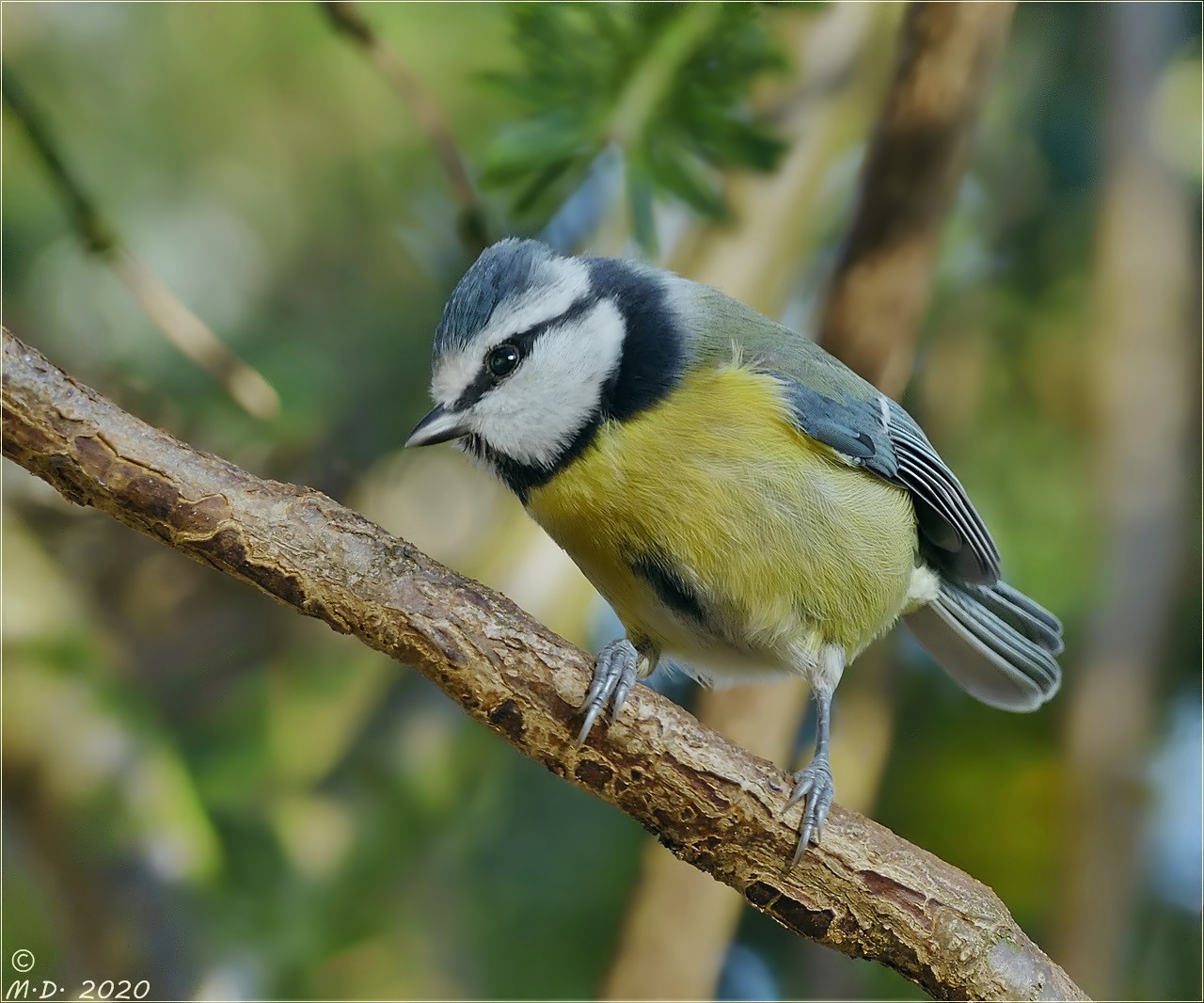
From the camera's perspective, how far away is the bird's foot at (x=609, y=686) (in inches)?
33.0

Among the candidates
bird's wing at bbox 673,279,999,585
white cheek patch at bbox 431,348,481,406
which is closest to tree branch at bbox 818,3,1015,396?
bird's wing at bbox 673,279,999,585

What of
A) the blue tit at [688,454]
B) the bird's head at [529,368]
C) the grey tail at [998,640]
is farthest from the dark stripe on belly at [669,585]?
the grey tail at [998,640]

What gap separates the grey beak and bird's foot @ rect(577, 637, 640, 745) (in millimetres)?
263

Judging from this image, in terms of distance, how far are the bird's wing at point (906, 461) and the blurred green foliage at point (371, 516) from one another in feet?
1.37

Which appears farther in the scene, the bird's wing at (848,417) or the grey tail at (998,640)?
the grey tail at (998,640)

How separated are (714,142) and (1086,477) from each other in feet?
3.13

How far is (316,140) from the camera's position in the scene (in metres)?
1.74

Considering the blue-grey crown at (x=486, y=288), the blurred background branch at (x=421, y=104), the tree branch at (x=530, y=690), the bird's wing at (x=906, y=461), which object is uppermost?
the blurred background branch at (x=421, y=104)

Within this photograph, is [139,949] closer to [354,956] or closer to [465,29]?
[354,956]

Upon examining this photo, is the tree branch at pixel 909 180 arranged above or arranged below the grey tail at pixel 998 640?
above

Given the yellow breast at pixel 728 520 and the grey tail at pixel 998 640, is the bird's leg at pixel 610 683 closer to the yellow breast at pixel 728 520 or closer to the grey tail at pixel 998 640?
the yellow breast at pixel 728 520

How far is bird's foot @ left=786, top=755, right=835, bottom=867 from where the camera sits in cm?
90

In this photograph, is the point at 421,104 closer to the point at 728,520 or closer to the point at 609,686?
the point at 728,520

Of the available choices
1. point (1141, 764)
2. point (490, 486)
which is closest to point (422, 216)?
point (490, 486)
